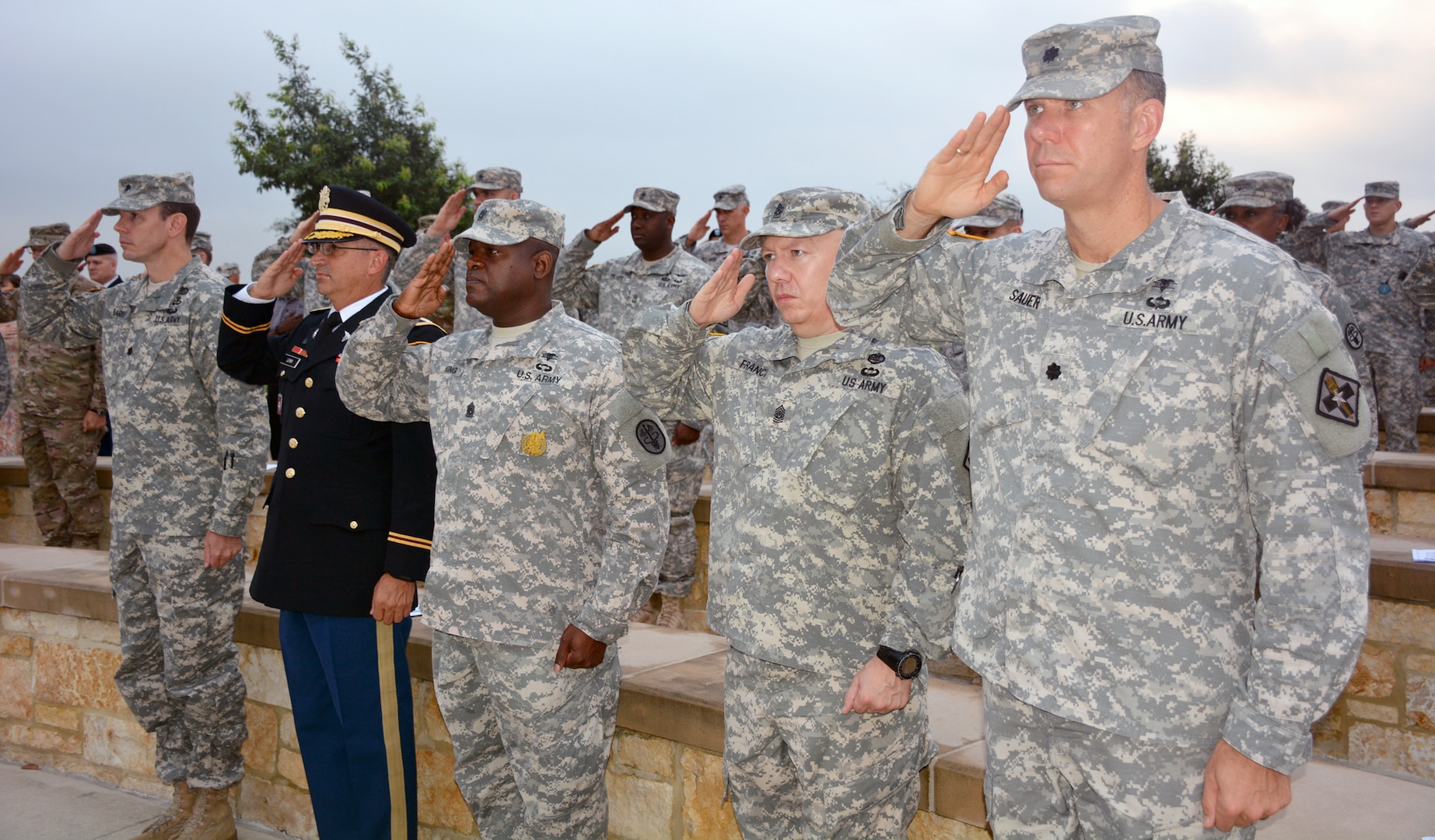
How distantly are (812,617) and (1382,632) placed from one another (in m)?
3.30

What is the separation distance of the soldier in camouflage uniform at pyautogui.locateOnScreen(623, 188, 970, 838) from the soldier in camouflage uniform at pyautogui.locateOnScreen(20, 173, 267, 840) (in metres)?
2.36

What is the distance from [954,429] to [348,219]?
2.22 metres

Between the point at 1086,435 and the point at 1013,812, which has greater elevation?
the point at 1086,435

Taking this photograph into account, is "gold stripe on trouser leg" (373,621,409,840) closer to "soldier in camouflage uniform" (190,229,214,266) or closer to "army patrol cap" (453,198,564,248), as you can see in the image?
"army patrol cap" (453,198,564,248)

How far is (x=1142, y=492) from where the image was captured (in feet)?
6.12

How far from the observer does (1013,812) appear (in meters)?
2.04

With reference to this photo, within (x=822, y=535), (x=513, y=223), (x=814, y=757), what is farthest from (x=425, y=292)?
(x=814, y=757)

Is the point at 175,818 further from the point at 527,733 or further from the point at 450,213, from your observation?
the point at 450,213

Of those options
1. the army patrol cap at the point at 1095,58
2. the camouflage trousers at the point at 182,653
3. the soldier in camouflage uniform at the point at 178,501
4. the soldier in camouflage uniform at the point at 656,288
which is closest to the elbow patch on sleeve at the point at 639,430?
the army patrol cap at the point at 1095,58

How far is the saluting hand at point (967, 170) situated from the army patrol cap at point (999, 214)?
3.47 meters

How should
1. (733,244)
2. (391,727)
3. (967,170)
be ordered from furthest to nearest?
(733,244)
(391,727)
(967,170)

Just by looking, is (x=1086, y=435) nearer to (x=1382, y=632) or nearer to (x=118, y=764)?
(x=1382, y=632)

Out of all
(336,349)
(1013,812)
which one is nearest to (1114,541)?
(1013,812)

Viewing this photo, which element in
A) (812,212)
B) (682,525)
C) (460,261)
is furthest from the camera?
(460,261)
